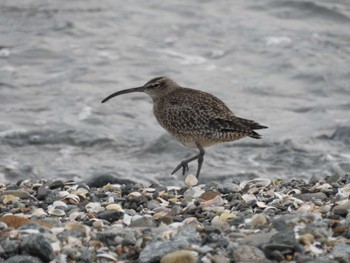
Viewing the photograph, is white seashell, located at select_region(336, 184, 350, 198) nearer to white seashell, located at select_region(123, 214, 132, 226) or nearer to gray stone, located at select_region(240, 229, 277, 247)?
gray stone, located at select_region(240, 229, 277, 247)

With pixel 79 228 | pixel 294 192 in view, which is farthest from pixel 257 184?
pixel 79 228

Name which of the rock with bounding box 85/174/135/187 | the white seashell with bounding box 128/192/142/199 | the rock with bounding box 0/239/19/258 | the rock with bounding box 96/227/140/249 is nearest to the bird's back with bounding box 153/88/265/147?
the rock with bounding box 85/174/135/187

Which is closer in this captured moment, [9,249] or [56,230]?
[9,249]

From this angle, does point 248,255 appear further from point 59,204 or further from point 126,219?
point 59,204

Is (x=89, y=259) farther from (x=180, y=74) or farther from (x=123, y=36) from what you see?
(x=123, y=36)

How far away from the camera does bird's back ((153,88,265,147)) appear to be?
9000 mm

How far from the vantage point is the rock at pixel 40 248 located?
5473 mm

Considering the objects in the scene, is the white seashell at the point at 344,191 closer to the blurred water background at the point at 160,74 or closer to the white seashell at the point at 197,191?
the white seashell at the point at 197,191

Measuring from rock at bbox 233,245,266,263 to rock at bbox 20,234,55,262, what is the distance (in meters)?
1.10

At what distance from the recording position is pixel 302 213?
6363 millimetres

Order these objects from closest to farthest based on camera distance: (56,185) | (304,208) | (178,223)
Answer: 1. (178,223)
2. (304,208)
3. (56,185)

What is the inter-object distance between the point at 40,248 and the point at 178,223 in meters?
1.20

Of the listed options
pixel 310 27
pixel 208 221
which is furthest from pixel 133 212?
pixel 310 27

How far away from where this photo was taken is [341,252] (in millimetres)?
5504
